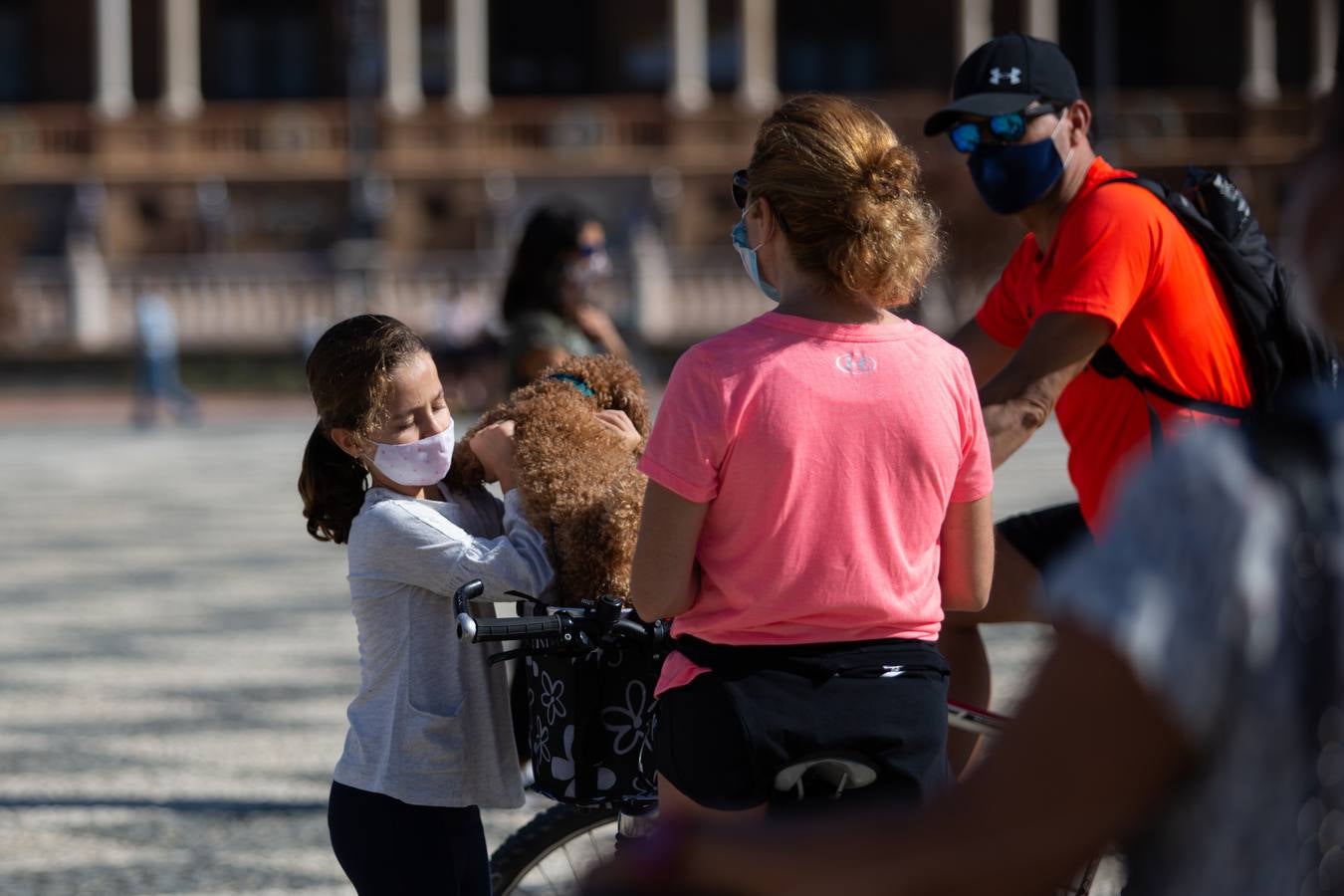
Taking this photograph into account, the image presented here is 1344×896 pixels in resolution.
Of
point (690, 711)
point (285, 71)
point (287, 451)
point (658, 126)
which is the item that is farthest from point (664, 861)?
point (285, 71)

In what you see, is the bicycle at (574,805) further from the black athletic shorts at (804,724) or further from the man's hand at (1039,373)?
the man's hand at (1039,373)

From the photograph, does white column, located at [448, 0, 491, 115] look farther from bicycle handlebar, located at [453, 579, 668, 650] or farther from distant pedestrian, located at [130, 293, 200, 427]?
bicycle handlebar, located at [453, 579, 668, 650]

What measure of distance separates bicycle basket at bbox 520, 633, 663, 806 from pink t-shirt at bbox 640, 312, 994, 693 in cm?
28

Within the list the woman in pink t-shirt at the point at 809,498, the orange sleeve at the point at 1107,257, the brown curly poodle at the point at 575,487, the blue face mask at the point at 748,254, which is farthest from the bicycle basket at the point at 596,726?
the orange sleeve at the point at 1107,257

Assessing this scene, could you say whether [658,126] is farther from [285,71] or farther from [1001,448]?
[1001,448]

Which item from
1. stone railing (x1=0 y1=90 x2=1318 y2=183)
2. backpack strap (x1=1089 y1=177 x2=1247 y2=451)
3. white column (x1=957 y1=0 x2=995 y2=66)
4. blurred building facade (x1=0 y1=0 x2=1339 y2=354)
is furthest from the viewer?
white column (x1=957 y1=0 x2=995 y2=66)

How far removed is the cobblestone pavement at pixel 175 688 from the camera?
17.0ft

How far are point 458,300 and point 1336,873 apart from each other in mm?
32969

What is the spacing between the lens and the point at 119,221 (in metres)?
42.7

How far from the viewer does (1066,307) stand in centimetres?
342

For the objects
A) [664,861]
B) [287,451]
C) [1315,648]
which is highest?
[1315,648]

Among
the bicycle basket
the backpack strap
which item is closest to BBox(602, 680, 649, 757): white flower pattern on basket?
the bicycle basket

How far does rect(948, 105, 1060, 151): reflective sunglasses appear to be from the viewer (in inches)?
145

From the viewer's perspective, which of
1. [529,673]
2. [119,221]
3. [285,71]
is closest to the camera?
[529,673]
